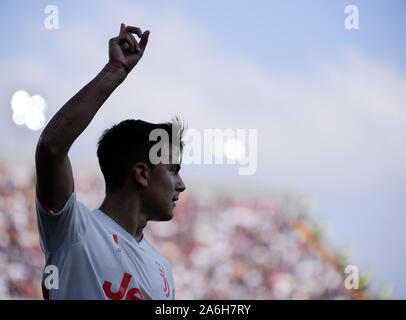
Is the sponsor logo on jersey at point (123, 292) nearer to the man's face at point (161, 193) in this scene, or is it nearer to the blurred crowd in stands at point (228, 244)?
the man's face at point (161, 193)

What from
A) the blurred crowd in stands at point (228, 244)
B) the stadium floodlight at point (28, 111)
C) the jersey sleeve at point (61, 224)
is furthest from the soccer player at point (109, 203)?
the blurred crowd in stands at point (228, 244)

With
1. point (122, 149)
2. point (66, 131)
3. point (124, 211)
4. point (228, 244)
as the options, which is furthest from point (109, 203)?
point (228, 244)

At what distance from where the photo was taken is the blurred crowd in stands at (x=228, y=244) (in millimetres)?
5301

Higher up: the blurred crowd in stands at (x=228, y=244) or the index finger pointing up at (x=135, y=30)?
the index finger pointing up at (x=135, y=30)

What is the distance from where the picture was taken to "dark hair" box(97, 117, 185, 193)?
4.12 feet

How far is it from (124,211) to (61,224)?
0.89 feet

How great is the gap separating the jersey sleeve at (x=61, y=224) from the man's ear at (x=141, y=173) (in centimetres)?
21

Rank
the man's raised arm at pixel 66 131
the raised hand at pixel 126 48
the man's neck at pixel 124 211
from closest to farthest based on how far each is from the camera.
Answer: the man's raised arm at pixel 66 131 → the raised hand at pixel 126 48 → the man's neck at pixel 124 211

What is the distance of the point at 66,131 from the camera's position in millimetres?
853

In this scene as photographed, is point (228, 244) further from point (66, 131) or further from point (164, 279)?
point (66, 131)

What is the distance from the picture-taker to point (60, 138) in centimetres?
85

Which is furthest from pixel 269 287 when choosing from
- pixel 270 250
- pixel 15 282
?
pixel 15 282

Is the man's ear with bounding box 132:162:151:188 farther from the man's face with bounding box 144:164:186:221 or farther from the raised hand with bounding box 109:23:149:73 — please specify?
the raised hand with bounding box 109:23:149:73
